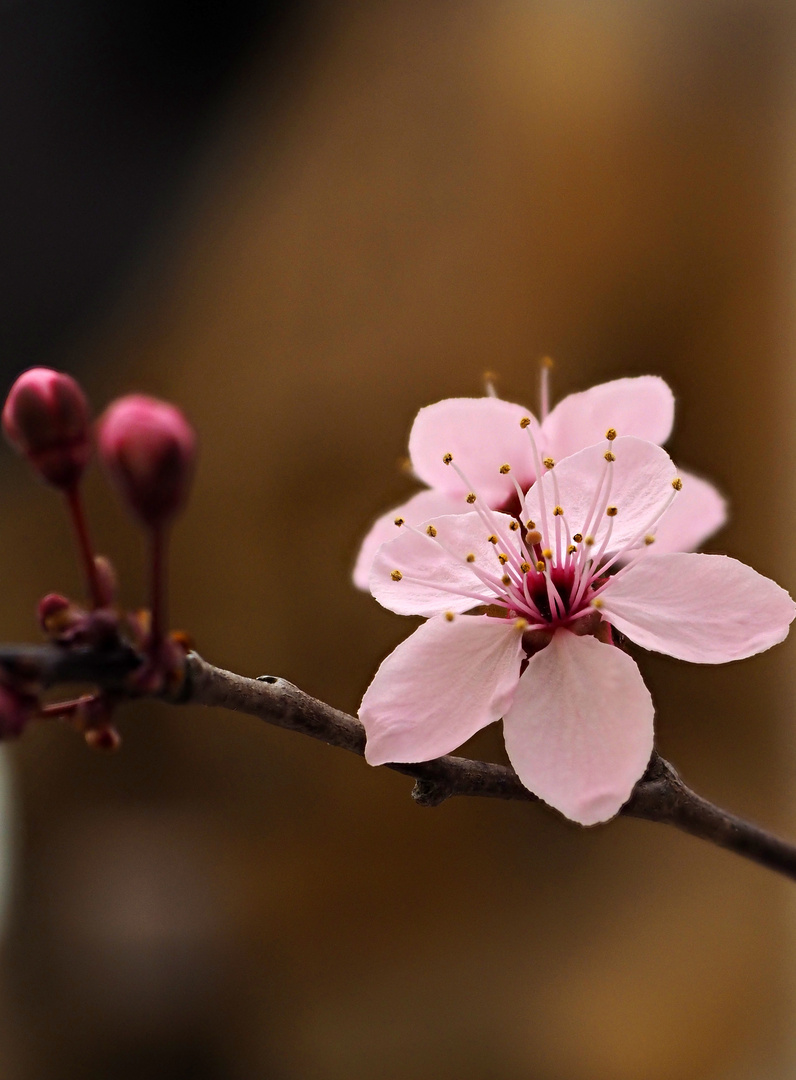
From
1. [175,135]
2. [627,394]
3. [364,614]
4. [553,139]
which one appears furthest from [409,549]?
[175,135]

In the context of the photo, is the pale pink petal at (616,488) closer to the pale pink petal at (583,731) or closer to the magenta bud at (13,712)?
the pale pink petal at (583,731)

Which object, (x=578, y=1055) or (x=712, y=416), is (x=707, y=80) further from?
(x=578, y=1055)

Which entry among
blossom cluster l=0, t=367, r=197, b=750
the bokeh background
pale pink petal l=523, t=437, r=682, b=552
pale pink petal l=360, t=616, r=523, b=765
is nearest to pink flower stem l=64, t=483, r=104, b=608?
Answer: blossom cluster l=0, t=367, r=197, b=750

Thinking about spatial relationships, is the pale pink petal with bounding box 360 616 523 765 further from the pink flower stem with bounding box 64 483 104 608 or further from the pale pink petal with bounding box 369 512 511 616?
the pink flower stem with bounding box 64 483 104 608

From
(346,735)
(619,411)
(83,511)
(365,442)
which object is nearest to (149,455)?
(83,511)

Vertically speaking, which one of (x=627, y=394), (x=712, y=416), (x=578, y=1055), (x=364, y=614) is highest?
(x=627, y=394)

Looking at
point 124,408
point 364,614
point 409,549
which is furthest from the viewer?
point 364,614

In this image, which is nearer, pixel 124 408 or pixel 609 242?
pixel 124 408
